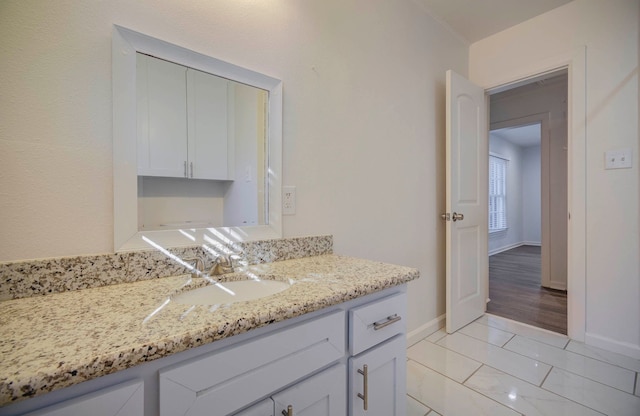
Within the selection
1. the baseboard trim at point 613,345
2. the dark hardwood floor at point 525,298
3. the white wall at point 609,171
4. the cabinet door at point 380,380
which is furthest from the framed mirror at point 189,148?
the dark hardwood floor at point 525,298

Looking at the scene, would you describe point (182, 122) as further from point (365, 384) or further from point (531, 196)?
point (531, 196)

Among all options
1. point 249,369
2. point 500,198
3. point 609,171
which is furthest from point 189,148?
point 500,198

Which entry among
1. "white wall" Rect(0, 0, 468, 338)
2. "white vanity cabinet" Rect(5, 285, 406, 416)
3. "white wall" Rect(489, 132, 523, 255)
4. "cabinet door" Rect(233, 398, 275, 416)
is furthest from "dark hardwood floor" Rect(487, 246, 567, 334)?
"cabinet door" Rect(233, 398, 275, 416)

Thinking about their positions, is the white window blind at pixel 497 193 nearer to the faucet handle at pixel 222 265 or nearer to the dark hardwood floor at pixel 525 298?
the dark hardwood floor at pixel 525 298

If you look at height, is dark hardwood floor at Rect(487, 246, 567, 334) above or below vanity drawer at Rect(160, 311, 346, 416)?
below

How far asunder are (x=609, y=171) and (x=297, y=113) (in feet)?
6.93

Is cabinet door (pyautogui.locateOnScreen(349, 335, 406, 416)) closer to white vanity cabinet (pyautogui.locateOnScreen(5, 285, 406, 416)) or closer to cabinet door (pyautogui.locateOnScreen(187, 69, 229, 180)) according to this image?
white vanity cabinet (pyautogui.locateOnScreen(5, 285, 406, 416))

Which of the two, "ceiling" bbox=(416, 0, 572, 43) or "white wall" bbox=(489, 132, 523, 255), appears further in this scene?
"white wall" bbox=(489, 132, 523, 255)

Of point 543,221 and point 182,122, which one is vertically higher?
point 182,122

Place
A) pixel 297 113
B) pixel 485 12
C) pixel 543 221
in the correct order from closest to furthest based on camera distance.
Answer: pixel 297 113 → pixel 485 12 → pixel 543 221

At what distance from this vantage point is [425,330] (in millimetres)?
2066

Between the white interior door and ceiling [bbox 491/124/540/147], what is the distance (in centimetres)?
345

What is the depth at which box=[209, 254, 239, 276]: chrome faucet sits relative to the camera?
1012 mm

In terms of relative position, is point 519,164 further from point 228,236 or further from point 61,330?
point 61,330
